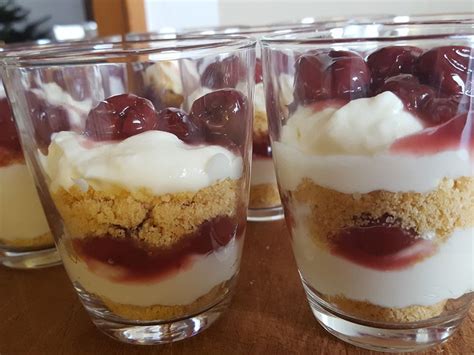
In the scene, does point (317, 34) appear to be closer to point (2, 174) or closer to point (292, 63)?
point (292, 63)

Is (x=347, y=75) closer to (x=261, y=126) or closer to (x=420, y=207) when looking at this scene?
(x=420, y=207)

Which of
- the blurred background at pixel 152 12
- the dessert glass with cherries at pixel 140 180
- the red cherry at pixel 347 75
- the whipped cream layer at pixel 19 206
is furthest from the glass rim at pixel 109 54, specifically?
the blurred background at pixel 152 12

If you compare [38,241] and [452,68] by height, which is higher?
[452,68]

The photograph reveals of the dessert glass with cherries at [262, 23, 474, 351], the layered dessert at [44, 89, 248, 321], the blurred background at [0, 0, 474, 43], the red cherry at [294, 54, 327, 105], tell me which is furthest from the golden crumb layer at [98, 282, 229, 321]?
the blurred background at [0, 0, 474, 43]

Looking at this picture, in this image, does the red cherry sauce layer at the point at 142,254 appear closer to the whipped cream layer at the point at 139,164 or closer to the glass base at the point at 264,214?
the whipped cream layer at the point at 139,164

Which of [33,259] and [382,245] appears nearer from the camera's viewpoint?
[382,245]

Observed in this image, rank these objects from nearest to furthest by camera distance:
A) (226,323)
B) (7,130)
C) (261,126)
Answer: (226,323)
(7,130)
(261,126)

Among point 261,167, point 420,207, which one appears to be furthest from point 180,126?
point 261,167

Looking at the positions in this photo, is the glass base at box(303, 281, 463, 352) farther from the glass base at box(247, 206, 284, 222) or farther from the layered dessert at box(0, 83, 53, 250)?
the layered dessert at box(0, 83, 53, 250)
